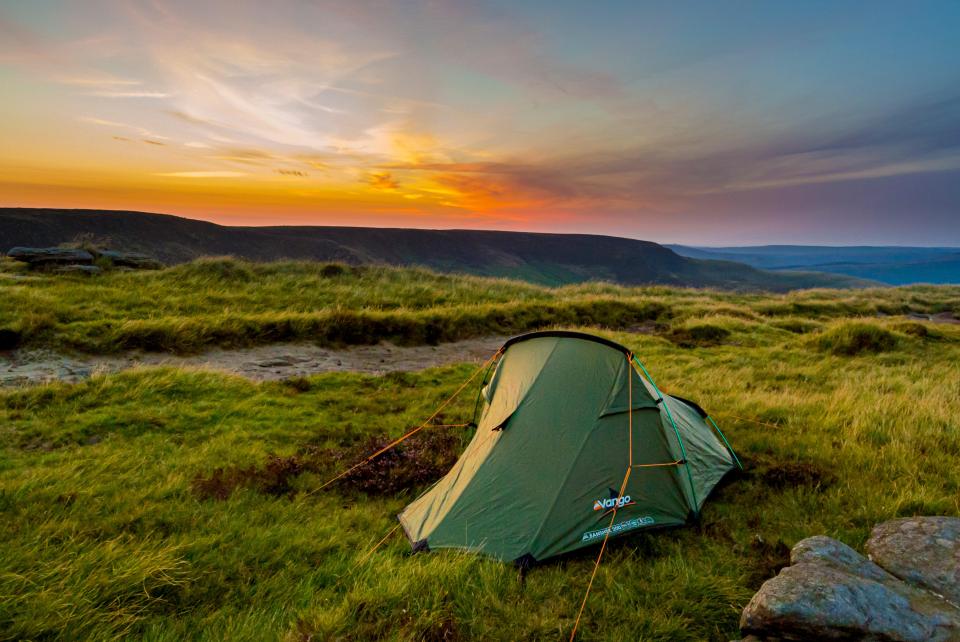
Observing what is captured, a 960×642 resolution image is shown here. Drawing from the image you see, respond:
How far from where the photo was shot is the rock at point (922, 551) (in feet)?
13.3

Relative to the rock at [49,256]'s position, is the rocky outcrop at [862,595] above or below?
below

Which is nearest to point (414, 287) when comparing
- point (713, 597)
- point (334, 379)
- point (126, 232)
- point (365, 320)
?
point (365, 320)

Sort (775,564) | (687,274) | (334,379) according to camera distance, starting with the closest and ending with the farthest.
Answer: (775,564)
(334,379)
(687,274)

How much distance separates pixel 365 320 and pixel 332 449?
9364 millimetres

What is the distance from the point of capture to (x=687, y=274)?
189750mm

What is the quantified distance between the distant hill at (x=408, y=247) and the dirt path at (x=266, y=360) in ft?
236

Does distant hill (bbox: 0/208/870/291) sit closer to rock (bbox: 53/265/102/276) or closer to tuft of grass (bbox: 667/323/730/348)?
rock (bbox: 53/265/102/276)

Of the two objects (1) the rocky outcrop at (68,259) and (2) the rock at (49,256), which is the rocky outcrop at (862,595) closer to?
(1) the rocky outcrop at (68,259)

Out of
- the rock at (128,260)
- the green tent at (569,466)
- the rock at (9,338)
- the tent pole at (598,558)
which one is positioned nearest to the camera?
the tent pole at (598,558)

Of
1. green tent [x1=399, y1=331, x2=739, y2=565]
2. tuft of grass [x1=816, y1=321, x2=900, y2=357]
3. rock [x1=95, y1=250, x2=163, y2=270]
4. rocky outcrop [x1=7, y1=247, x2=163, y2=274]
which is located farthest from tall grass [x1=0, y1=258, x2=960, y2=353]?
green tent [x1=399, y1=331, x2=739, y2=565]

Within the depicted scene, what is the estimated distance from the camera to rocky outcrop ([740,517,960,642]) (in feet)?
11.1

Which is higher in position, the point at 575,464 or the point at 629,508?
the point at 575,464

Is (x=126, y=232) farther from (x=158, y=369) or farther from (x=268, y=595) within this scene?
(x=268, y=595)

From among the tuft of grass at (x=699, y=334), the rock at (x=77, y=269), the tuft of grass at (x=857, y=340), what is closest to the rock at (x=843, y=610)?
the tuft of grass at (x=857, y=340)
